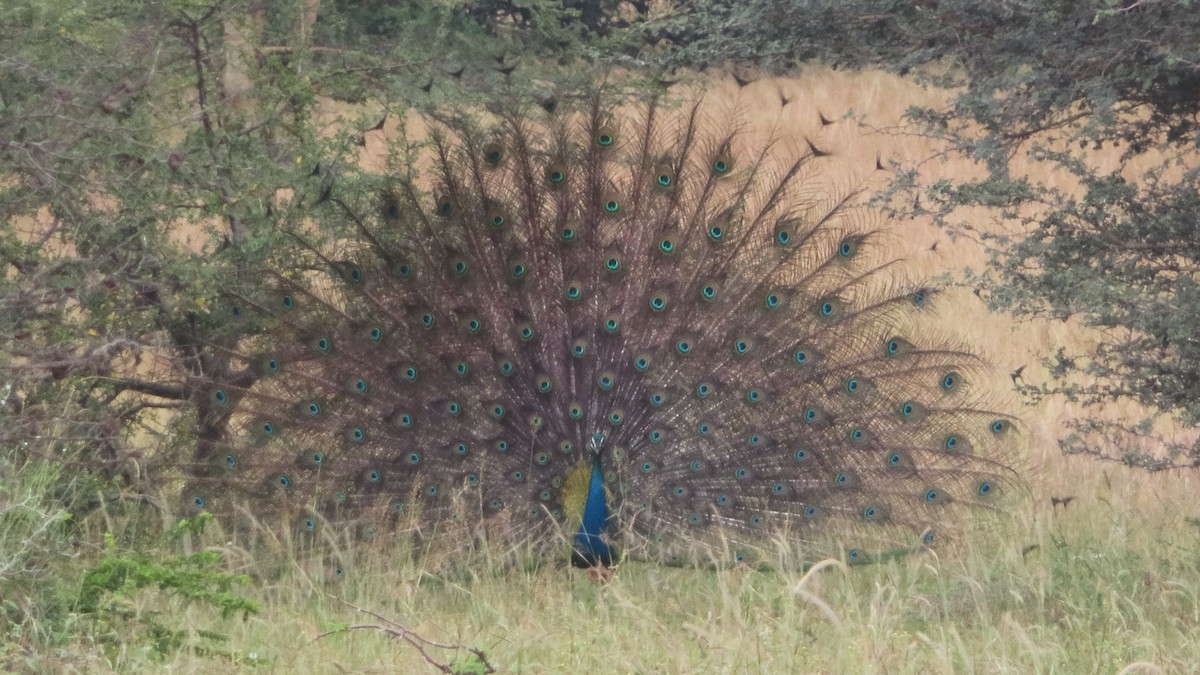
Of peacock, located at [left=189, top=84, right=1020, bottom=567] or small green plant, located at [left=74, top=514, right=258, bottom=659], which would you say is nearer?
small green plant, located at [left=74, top=514, right=258, bottom=659]

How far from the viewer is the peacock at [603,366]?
25.0 feet

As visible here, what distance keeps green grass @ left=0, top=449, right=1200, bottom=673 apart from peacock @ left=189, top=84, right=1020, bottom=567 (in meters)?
0.36

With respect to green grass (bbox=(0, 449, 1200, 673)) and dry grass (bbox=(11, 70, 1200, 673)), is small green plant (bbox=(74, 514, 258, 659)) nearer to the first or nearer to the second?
green grass (bbox=(0, 449, 1200, 673))

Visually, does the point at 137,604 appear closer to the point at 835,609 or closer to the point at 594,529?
the point at 835,609

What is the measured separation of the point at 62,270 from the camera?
7574mm

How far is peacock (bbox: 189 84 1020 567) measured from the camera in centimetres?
762

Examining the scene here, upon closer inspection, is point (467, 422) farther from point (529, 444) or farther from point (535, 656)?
point (535, 656)

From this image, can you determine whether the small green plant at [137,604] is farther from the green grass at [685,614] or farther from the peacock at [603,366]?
the peacock at [603,366]

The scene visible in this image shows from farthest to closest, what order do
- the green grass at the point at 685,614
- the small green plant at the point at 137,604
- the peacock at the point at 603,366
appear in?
the peacock at the point at 603,366, the small green plant at the point at 137,604, the green grass at the point at 685,614

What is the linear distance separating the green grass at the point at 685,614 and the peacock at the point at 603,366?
36 centimetres

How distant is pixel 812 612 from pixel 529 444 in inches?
79.4

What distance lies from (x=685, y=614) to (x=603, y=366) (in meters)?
1.85

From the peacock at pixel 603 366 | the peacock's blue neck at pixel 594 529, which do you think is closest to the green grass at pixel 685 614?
the peacock's blue neck at pixel 594 529

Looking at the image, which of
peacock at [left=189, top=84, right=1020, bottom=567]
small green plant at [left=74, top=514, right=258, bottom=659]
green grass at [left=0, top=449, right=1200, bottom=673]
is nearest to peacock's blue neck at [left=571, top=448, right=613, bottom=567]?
peacock at [left=189, top=84, right=1020, bottom=567]
